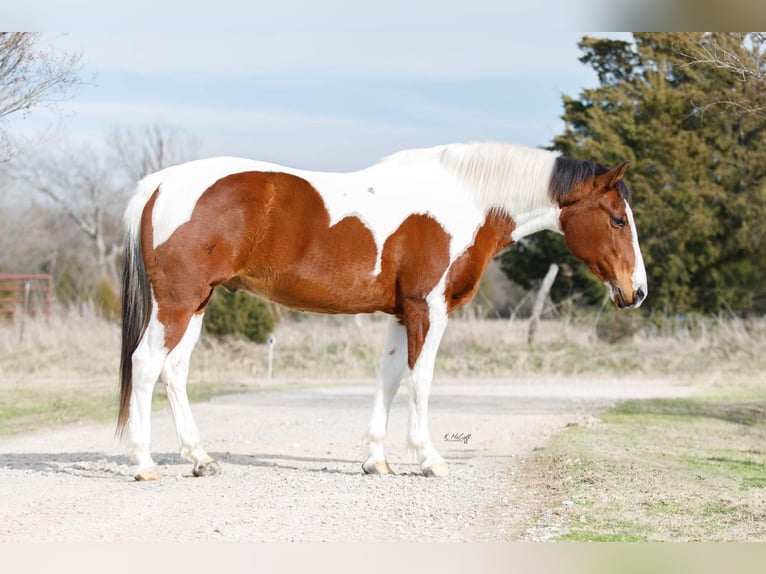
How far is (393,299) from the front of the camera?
6.98 m

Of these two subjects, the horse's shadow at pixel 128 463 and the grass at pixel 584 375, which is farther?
the horse's shadow at pixel 128 463

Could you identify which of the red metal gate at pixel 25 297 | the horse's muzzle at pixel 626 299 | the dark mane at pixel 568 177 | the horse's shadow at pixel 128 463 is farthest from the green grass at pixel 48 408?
the red metal gate at pixel 25 297

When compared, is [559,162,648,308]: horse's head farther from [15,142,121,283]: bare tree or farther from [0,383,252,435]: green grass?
[15,142,121,283]: bare tree

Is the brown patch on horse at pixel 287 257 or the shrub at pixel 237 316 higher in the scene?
the brown patch on horse at pixel 287 257

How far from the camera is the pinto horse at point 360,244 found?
6531 mm

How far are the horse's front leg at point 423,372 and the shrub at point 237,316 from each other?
459 inches

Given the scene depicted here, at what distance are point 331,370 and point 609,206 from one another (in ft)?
35.9

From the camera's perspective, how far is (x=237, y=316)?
1850 cm

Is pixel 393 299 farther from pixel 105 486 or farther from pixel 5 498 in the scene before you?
pixel 5 498

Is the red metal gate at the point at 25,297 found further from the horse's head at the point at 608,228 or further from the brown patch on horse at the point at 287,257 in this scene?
the horse's head at the point at 608,228

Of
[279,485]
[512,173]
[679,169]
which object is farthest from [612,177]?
[679,169]

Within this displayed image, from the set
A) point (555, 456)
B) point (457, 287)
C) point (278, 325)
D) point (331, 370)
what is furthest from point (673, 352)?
point (457, 287)

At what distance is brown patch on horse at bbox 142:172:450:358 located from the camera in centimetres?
651

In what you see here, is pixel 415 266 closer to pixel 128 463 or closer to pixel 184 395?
pixel 184 395
